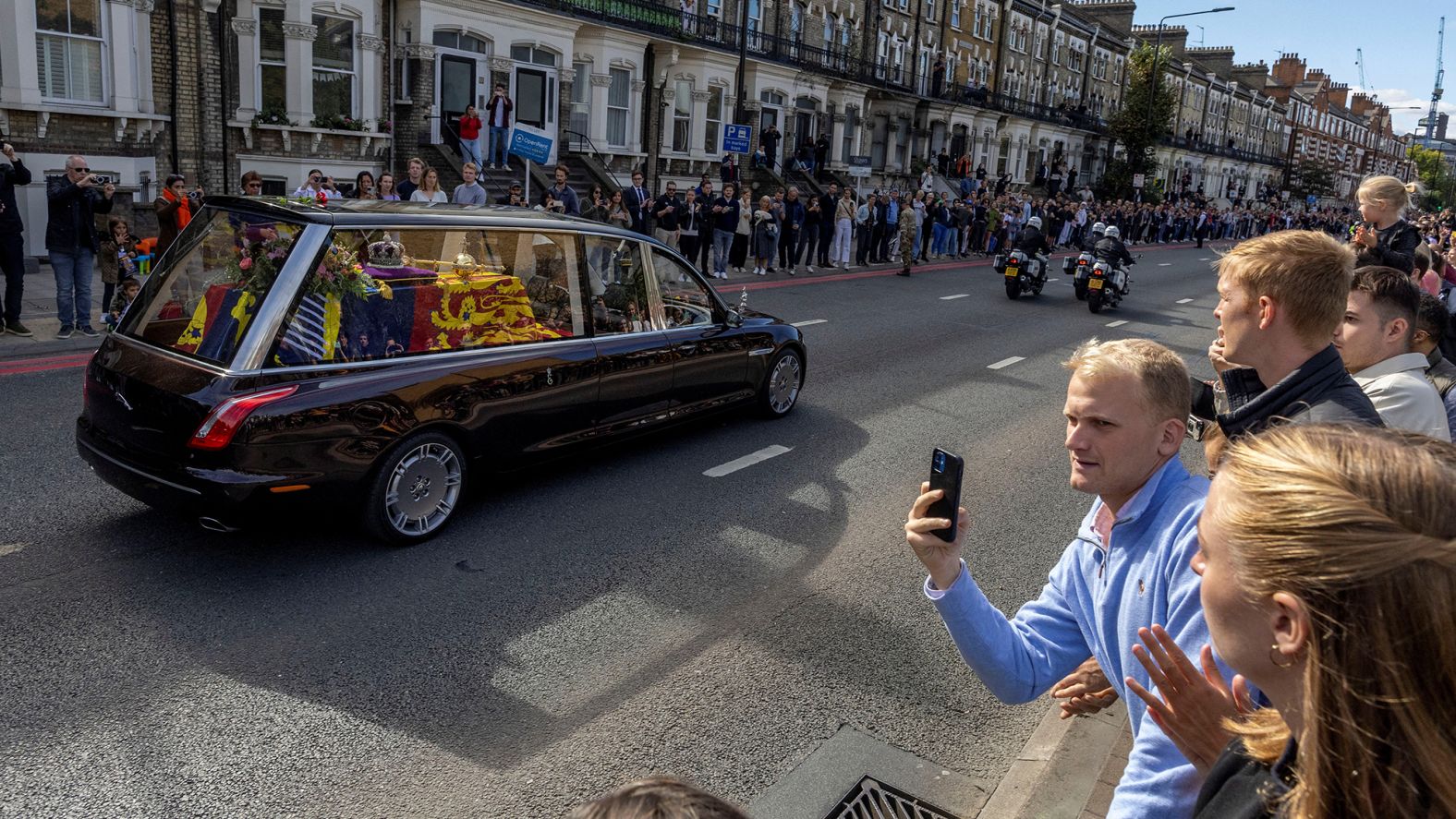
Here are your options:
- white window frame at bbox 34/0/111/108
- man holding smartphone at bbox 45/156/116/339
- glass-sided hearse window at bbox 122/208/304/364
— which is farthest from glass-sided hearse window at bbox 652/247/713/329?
white window frame at bbox 34/0/111/108

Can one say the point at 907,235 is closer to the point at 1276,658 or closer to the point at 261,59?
the point at 261,59

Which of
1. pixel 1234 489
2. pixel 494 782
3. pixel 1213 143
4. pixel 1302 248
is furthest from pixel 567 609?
pixel 1213 143

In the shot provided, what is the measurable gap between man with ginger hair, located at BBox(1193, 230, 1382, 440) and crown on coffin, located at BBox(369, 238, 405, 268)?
4392mm

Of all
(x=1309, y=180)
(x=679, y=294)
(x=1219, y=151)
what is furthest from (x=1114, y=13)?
(x=679, y=294)

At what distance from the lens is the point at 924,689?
4641 mm

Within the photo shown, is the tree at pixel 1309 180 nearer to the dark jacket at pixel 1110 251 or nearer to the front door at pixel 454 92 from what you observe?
the dark jacket at pixel 1110 251

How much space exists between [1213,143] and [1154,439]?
311 feet

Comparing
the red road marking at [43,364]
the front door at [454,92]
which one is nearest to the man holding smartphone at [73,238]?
the red road marking at [43,364]

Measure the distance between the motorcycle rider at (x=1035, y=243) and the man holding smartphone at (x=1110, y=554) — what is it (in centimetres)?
1821

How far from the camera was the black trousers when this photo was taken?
10812mm

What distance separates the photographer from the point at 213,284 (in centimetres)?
568

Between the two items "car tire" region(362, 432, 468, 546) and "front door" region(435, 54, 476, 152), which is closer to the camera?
"car tire" region(362, 432, 468, 546)

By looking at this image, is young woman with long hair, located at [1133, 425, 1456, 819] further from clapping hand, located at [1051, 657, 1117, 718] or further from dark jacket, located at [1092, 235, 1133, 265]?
dark jacket, located at [1092, 235, 1133, 265]

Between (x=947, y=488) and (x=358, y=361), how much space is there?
4123mm
